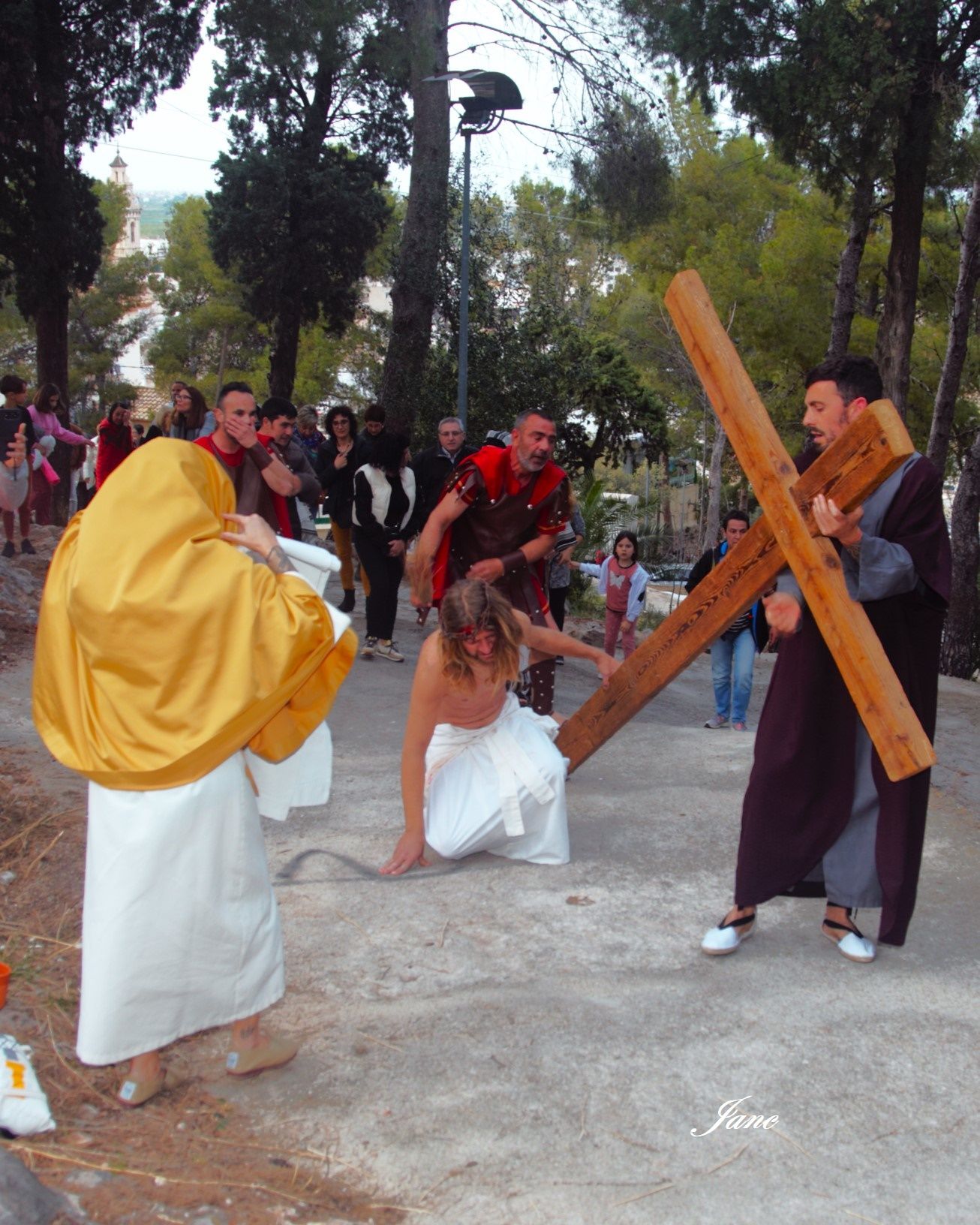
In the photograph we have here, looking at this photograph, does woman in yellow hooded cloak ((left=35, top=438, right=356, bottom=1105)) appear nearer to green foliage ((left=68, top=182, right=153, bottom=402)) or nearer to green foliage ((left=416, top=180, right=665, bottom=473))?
green foliage ((left=416, top=180, right=665, bottom=473))

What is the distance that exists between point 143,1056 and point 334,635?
1.15 m

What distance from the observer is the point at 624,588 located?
33.0ft

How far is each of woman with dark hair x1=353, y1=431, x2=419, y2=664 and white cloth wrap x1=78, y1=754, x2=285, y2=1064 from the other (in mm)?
5936

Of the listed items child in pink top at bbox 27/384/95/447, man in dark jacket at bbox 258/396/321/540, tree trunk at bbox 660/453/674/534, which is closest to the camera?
man in dark jacket at bbox 258/396/321/540

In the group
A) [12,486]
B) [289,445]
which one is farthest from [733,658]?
[12,486]

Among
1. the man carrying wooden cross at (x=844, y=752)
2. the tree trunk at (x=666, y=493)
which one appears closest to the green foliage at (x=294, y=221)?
the tree trunk at (x=666, y=493)

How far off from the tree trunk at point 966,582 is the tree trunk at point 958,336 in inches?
28.4

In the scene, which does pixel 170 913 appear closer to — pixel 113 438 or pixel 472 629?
pixel 472 629

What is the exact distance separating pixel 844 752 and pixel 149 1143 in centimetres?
240

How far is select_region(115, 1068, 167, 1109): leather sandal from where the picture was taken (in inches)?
120

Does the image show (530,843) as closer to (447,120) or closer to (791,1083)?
(791,1083)

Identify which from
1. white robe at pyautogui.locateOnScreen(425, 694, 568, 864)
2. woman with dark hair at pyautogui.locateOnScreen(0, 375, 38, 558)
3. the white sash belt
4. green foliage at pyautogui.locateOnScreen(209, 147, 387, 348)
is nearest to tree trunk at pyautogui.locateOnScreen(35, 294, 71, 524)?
woman with dark hair at pyautogui.locateOnScreen(0, 375, 38, 558)

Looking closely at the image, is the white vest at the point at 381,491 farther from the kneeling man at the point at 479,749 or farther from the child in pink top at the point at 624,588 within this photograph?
the kneeling man at the point at 479,749

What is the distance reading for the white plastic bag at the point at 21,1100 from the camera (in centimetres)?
289
